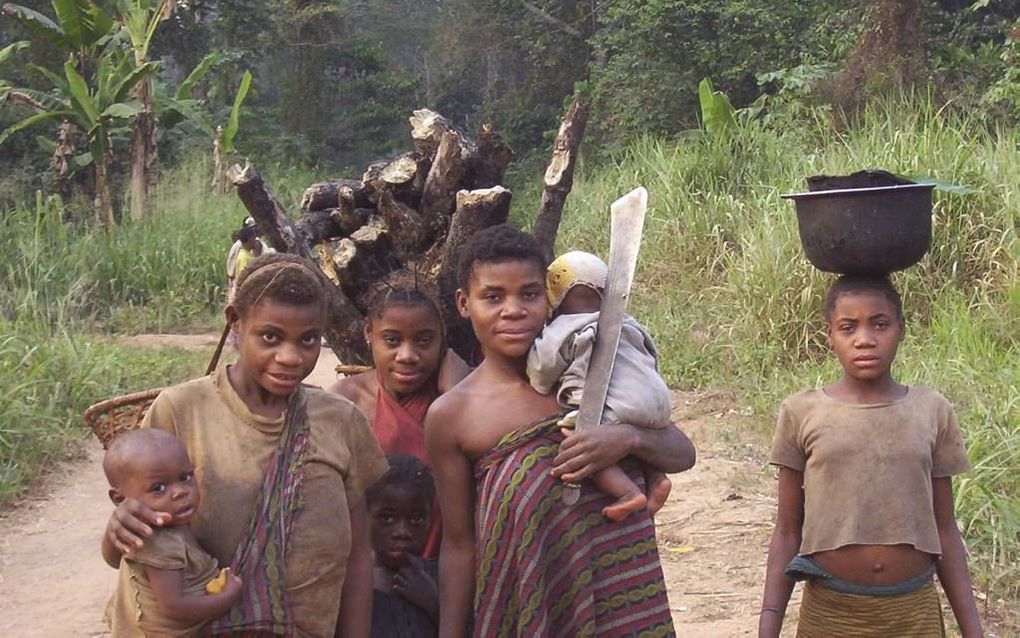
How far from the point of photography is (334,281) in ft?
10.9

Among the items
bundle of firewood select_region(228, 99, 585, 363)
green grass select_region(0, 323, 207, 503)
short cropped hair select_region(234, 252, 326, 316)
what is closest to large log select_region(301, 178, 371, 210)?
bundle of firewood select_region(228, 99, 585, 363)

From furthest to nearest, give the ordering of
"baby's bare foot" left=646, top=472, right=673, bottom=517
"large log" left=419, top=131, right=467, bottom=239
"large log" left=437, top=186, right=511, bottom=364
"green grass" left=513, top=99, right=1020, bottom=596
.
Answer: "green grass" left=513, top=99, right=1020, bottom=596
"large log" left=419, top=131, right=467, bottom=239
"large log" left=437, top=186, right=511, bottom=364
"baby's bare foot" left=646, top=472, right=673, bottom=517

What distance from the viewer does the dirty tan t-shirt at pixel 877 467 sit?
2428mm

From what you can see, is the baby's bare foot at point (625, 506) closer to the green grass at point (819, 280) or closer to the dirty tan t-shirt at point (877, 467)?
the dirty tan t-shirt at point (877, 467)

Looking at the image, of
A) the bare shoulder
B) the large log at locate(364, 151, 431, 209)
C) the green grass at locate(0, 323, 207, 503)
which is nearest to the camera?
the bare shoulder

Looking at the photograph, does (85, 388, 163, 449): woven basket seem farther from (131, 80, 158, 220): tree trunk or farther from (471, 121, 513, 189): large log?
(131, 80, 158, 220): tree trunk

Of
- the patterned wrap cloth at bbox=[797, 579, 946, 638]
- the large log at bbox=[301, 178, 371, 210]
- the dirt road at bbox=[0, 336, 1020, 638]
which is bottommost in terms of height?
the dirt road at bbox=[0, 336, 1020, 638]

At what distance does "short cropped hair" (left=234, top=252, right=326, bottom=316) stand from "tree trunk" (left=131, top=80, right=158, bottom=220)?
10876 mm

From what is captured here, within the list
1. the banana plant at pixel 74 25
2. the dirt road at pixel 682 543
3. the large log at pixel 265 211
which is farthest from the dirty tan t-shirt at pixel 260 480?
the banana plant at pixel 74 25

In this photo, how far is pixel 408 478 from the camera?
98.7 inches

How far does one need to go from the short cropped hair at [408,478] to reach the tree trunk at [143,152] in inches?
423

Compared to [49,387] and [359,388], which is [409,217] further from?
[49,387]

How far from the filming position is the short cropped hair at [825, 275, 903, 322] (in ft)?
8.11

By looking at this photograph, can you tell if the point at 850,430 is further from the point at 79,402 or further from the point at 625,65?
the point at 625,65
